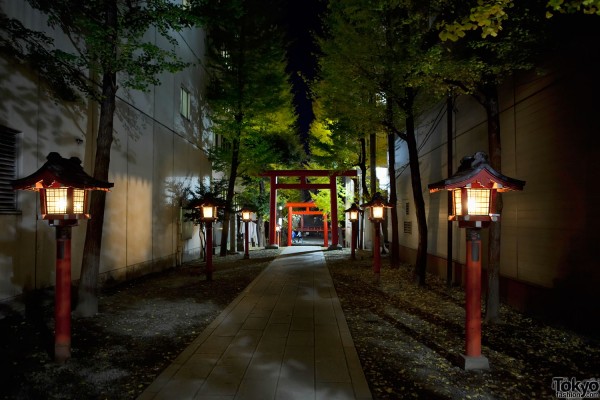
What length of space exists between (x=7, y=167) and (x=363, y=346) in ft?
27.0

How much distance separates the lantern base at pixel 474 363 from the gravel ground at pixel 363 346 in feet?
0.40

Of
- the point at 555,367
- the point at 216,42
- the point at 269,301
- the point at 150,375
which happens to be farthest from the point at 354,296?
the point at 216,42

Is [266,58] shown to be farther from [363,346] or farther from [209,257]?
[363,346]

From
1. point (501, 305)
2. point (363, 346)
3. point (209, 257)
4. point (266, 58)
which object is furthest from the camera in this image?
point (266, 58)

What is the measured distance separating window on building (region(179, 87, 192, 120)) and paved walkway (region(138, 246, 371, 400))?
1202 cm

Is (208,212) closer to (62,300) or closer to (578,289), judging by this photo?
(62,300)

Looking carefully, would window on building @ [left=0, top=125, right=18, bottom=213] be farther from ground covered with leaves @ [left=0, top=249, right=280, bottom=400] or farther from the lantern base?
the lantern base

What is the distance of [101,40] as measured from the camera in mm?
8023

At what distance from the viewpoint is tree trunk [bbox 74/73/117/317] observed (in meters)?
8.31

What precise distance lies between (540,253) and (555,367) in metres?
3.12

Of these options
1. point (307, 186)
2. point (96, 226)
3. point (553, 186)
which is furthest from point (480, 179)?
point (307, 186)

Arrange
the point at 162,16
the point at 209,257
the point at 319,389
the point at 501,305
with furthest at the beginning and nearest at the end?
1. the point at 209,257
2. the point at 501,305
3. the point at 162,16
4. the point at 319,389

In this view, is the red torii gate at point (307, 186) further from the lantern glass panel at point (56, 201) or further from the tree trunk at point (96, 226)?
the lantern glass panel at point (56, 201)

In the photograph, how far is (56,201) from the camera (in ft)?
19.6
